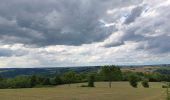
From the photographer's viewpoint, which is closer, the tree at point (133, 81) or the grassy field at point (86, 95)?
the grassy field at point (86, 95)

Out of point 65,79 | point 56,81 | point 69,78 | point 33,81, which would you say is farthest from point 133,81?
point 33,81

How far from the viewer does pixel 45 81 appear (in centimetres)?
12862

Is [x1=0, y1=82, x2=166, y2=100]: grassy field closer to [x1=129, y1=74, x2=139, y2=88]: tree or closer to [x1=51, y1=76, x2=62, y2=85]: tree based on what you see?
[x1=129, y1=74, x2=139, y2=88]: tree

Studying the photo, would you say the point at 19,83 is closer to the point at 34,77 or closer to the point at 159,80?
the point at 34,77

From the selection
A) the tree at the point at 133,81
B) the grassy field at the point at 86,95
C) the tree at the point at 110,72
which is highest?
the tree at the point at 110,72

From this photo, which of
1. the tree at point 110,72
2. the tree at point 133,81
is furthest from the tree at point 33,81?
the tree at point 133,81

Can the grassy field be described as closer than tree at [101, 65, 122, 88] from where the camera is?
Yes

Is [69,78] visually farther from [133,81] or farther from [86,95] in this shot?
[86,95]

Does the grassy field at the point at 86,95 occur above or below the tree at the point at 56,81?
below

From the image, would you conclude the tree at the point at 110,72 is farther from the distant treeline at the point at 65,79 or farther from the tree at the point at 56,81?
the tree at the point at 56,81

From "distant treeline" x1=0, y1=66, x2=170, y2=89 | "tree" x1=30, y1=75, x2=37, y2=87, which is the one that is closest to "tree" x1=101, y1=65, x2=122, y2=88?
"distant treeline" x1=0, y1=66, x2=170, y2=89

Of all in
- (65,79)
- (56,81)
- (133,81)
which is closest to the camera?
(133,81)

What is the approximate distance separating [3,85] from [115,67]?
47.1 m

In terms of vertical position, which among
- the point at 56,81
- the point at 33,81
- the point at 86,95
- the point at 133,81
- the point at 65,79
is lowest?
the point at 86,95
